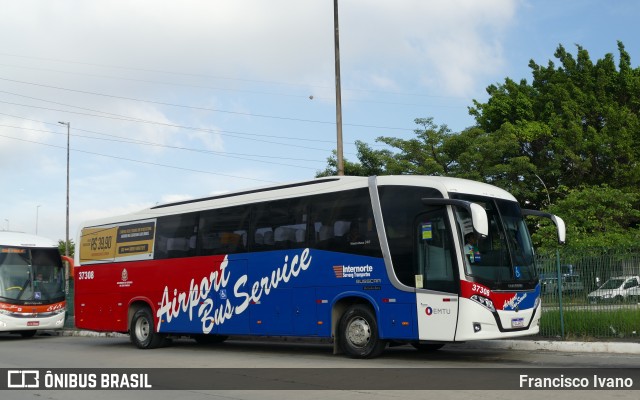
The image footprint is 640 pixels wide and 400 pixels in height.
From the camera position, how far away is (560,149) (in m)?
40.0

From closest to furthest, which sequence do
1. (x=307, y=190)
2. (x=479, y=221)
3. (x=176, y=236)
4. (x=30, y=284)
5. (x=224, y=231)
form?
(x=479, y=221), (x=307, y=190), (x=224, y=231), (x=176, y=236), (x=30, y=284)

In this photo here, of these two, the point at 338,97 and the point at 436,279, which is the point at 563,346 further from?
the point at 338,97

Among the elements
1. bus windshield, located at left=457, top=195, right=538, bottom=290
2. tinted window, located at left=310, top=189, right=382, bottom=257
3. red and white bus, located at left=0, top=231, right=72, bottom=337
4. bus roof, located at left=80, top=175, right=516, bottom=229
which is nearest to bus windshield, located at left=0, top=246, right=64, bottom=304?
red and white bus, located at left=0, top=231, right=72, bottom=337

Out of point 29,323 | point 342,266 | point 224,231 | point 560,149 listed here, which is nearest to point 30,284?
point 29,323

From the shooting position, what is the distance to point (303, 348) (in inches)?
686

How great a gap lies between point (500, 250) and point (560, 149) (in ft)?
95.2

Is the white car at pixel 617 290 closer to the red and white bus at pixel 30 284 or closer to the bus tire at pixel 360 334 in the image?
the bus tire at pixel 360 334

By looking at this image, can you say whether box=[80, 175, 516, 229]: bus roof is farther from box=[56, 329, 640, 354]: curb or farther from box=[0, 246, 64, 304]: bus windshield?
box=[0, 246, 64, 304]: bus windshield

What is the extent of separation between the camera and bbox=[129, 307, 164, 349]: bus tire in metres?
18.3

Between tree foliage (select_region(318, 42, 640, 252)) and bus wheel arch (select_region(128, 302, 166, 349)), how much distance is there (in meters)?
20.6
